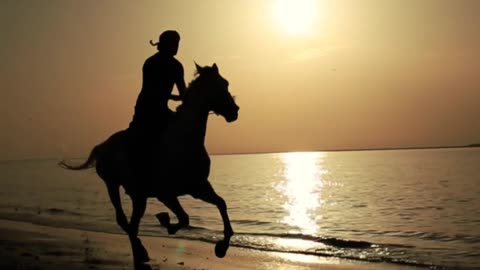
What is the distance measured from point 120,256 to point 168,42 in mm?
8801

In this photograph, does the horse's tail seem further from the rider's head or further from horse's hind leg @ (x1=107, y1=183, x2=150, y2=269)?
the rider's head

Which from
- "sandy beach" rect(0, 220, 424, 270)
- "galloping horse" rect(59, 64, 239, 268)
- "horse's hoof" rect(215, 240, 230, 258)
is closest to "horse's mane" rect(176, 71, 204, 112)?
"galloping horse" rect(59, 64, 239, 268)

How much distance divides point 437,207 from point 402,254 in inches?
997

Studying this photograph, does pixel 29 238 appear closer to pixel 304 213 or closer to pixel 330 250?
pixel 330 250

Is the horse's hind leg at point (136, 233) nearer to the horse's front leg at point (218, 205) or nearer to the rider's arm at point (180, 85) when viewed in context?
the horse's front leg at point (218, 205)

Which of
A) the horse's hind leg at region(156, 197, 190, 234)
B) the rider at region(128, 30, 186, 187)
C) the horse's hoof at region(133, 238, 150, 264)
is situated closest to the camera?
the rider at region(128, 30, 186, 187)

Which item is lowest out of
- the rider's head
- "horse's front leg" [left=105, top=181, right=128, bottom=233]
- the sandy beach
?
the sandy beach

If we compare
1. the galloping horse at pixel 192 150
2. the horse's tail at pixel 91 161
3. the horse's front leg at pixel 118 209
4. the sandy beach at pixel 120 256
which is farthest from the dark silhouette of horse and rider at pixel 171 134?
the sandy beach at pixel 120 256

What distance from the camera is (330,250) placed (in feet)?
68.8

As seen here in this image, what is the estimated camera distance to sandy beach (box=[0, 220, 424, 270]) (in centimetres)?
1400

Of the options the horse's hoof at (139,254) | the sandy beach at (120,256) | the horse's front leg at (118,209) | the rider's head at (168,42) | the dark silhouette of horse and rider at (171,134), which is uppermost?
the rider's head at (168,42)

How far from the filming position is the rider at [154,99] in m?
8.95

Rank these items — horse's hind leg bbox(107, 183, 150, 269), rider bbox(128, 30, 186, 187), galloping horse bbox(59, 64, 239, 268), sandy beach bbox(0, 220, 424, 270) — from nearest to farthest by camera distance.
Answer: galloping horse bbox(59, 64, 239, 268)
rider bbox(128, 30, 186, 187)
horse's hind leg bbox(107, 183, 150, 269)
sandy beach bbox(0, 220, 424, 270)

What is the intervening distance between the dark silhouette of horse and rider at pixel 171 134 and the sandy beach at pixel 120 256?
16.1 ft
